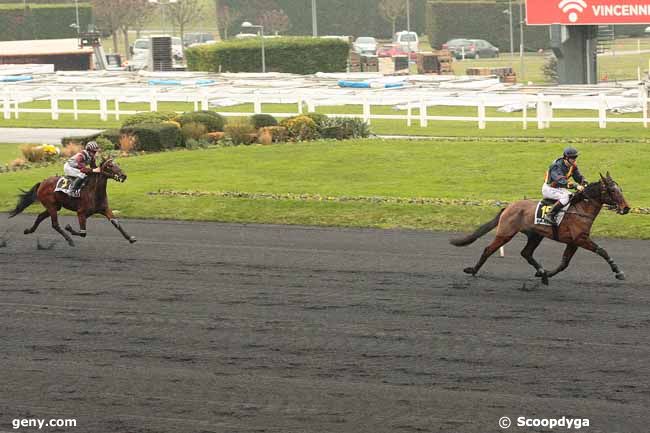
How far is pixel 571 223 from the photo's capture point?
16.4 m

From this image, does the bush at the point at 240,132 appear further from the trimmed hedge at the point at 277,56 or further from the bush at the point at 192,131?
the trimmed hedge at the point at 277,56

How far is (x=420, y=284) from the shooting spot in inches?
675

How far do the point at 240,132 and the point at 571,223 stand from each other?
19578 millimetres

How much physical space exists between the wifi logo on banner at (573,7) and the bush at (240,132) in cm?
1766

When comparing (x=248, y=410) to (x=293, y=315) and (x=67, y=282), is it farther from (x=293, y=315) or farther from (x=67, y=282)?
(x=67, y=282)

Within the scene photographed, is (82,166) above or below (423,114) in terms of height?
above

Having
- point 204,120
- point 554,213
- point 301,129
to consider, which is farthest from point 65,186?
point 204,120

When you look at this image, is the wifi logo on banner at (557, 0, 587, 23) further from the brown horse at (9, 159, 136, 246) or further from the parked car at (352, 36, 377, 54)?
the parked car at (352, 36, 377, 54)

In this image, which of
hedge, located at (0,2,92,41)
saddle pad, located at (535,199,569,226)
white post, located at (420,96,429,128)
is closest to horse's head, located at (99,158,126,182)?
saddle pad, located at (535,199,569,226)

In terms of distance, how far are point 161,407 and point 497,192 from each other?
1495cm

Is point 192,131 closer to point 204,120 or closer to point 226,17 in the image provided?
point 204,120

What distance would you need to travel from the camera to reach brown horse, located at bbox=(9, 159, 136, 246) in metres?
20.0

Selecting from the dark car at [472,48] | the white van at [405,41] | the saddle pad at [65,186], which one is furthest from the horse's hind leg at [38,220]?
the dark car at [472,48]

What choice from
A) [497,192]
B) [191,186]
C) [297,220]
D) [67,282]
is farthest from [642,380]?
Result: [191,186]
